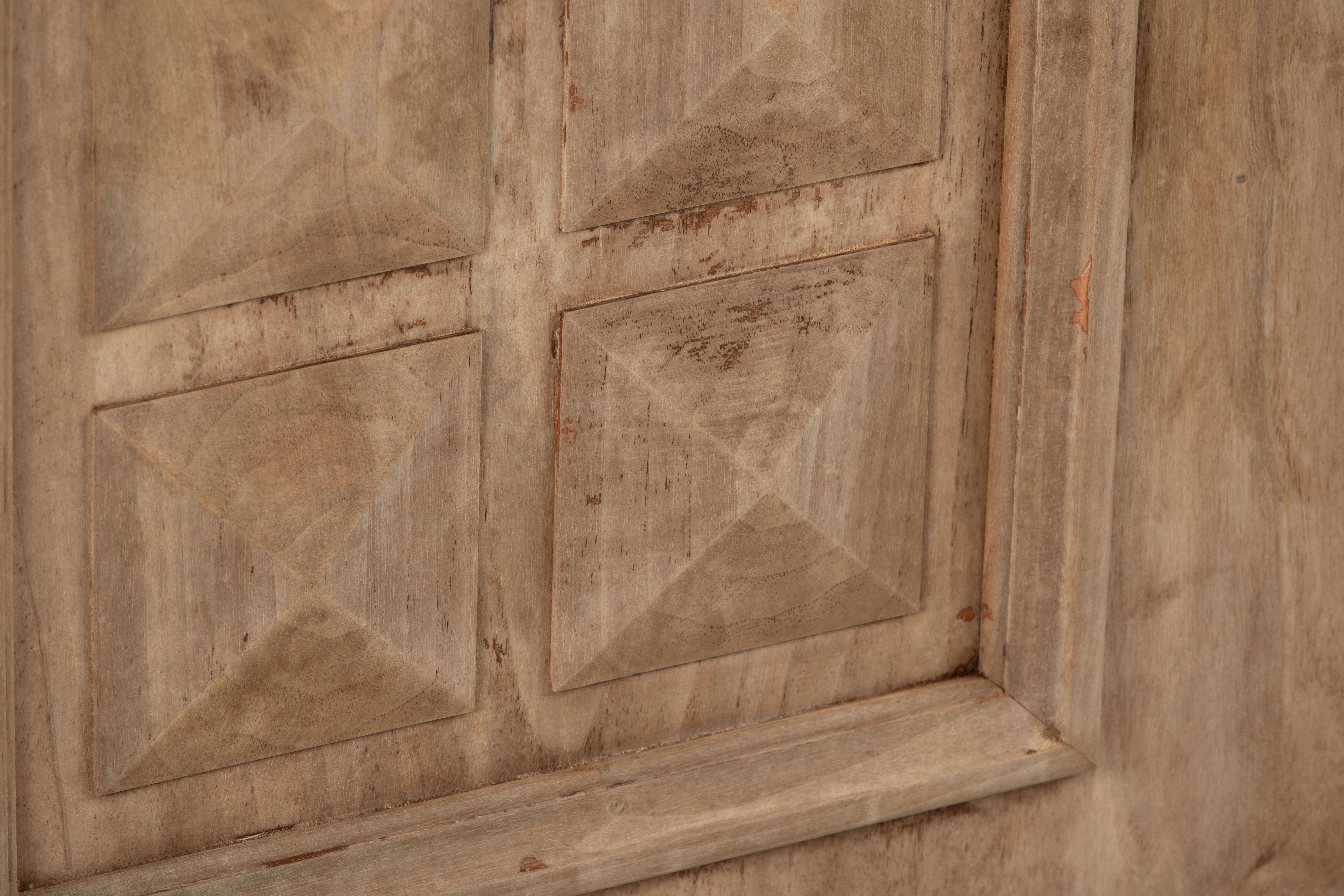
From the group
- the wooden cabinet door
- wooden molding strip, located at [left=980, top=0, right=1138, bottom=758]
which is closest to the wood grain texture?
the wooden cabinet door

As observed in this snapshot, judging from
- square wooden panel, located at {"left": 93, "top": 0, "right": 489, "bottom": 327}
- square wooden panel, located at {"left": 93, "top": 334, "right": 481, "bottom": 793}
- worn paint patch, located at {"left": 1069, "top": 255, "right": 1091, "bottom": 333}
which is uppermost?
square wooden panel, located at {"left": 93, "top": 0, "right": 489, "bottom": 327}

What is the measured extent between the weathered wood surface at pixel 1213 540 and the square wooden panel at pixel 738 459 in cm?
16

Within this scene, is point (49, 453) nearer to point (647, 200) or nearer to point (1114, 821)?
point (647, 200)

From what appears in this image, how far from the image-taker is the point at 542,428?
2.94ft

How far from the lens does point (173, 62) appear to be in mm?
753

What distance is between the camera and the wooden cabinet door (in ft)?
2.58

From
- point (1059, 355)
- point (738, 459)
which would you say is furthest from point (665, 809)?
point (1059, 355)

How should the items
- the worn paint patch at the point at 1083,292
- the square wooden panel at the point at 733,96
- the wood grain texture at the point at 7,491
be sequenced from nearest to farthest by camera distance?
1. the wood grain texture at the point at 7,491
2. the square wooden panel at the point at 733,96
3. the worn paint patch at the point at 1083,292

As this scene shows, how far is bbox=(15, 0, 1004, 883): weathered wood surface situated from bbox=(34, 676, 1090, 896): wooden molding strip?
17 millimetres

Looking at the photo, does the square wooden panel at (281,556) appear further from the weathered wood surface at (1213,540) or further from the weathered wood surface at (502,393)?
the weathered wood surface at (1213,540)

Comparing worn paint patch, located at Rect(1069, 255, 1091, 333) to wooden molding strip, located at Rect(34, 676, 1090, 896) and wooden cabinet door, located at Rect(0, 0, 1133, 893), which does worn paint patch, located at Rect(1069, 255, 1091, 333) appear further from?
wooden molding strip, located at Rect(34, 676, 1090, 896)

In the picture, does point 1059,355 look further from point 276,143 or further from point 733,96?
point 276,143

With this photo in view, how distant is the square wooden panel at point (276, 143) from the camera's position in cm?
75

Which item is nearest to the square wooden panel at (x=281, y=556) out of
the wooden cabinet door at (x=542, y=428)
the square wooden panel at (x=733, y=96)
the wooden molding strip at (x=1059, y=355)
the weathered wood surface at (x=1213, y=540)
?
the wooden cabinet door at (x=542, y=428)
